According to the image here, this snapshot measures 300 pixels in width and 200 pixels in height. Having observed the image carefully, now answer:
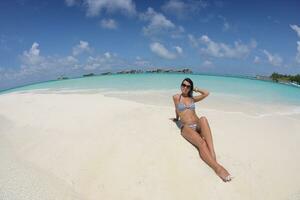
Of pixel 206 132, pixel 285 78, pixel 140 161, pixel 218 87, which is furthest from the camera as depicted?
pixel 285 78

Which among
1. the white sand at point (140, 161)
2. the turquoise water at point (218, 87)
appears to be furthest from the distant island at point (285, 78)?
the white sand at point (140, 161)

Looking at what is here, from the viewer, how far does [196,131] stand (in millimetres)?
4906

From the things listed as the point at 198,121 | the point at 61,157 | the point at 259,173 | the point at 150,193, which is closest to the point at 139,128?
the point at 198,121

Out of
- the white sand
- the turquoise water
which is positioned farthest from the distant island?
the white sand

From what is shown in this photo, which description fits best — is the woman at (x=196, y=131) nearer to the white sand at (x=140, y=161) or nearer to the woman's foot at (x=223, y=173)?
the woman's foot at (x=223, y=173)

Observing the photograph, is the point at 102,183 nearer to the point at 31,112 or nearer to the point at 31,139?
the point at 31,139

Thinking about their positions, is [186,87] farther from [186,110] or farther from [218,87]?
[218,87]

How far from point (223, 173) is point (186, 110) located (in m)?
1.74

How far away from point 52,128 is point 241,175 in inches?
172

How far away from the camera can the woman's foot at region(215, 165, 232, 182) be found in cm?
373

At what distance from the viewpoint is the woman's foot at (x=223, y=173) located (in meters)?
3.73

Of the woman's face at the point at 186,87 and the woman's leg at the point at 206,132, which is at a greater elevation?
the woman's face at the point at 186,87

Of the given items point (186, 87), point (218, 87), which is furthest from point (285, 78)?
point (186, 87)

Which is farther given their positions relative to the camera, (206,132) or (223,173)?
(206,132)
